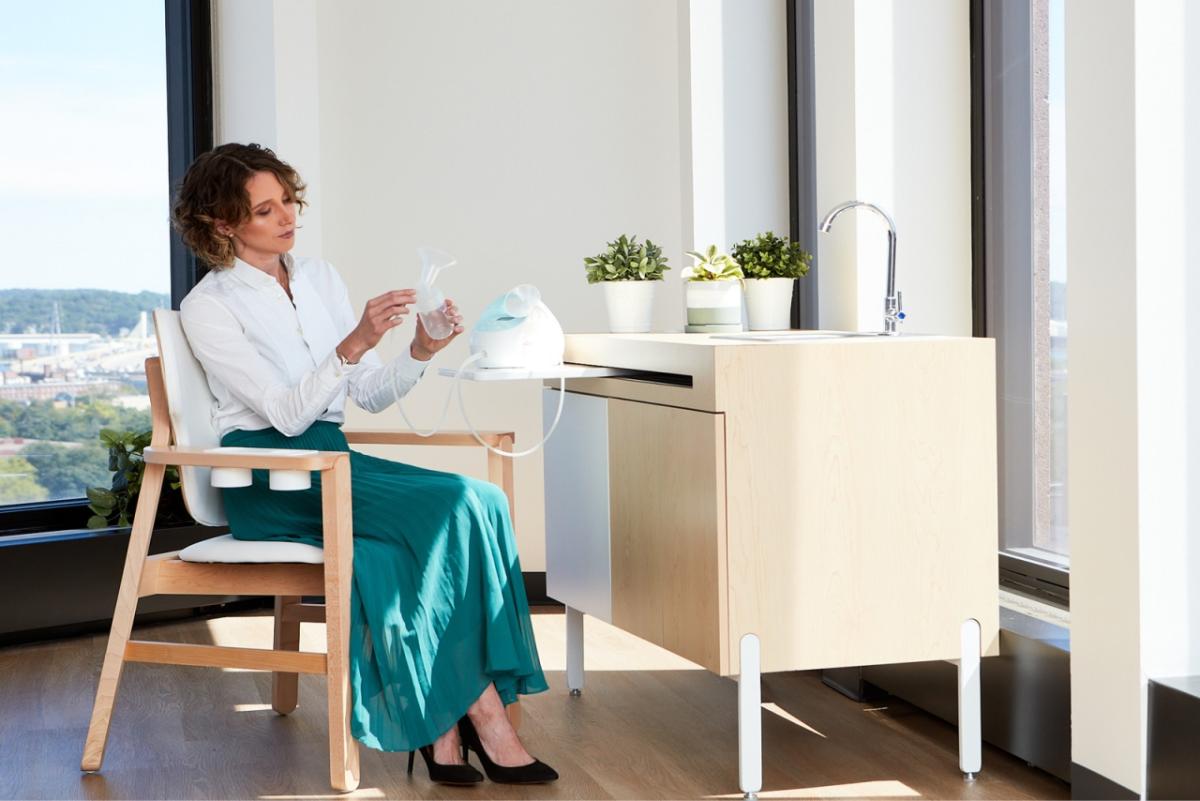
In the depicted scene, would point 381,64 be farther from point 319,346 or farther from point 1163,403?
point 1163,403

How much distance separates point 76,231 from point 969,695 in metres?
2.82

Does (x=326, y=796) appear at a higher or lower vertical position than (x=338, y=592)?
lower

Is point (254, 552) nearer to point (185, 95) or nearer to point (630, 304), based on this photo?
point (630, 304)

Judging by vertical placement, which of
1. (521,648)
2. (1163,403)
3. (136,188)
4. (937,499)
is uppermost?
(136,188)

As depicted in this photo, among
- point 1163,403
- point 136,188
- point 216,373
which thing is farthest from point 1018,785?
point 136,188

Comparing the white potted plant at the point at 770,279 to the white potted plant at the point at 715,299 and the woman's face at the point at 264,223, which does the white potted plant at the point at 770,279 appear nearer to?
the white potted plant at the point at 715,299

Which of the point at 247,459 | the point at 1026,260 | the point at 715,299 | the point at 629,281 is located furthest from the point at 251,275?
the point at 1026,260

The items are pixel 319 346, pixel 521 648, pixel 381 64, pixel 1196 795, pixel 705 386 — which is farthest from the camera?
pixel 381 64

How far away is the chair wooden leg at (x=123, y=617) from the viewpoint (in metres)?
2.50

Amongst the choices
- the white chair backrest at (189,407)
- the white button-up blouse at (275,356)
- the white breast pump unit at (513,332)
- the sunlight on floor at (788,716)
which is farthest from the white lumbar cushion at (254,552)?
the sunlight on floor at (788,716)

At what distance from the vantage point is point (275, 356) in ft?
8.80

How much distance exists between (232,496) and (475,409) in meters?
1.45

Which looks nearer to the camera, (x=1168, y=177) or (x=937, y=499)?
(x=1168, y=177)

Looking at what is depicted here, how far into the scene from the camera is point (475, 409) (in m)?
4.00
